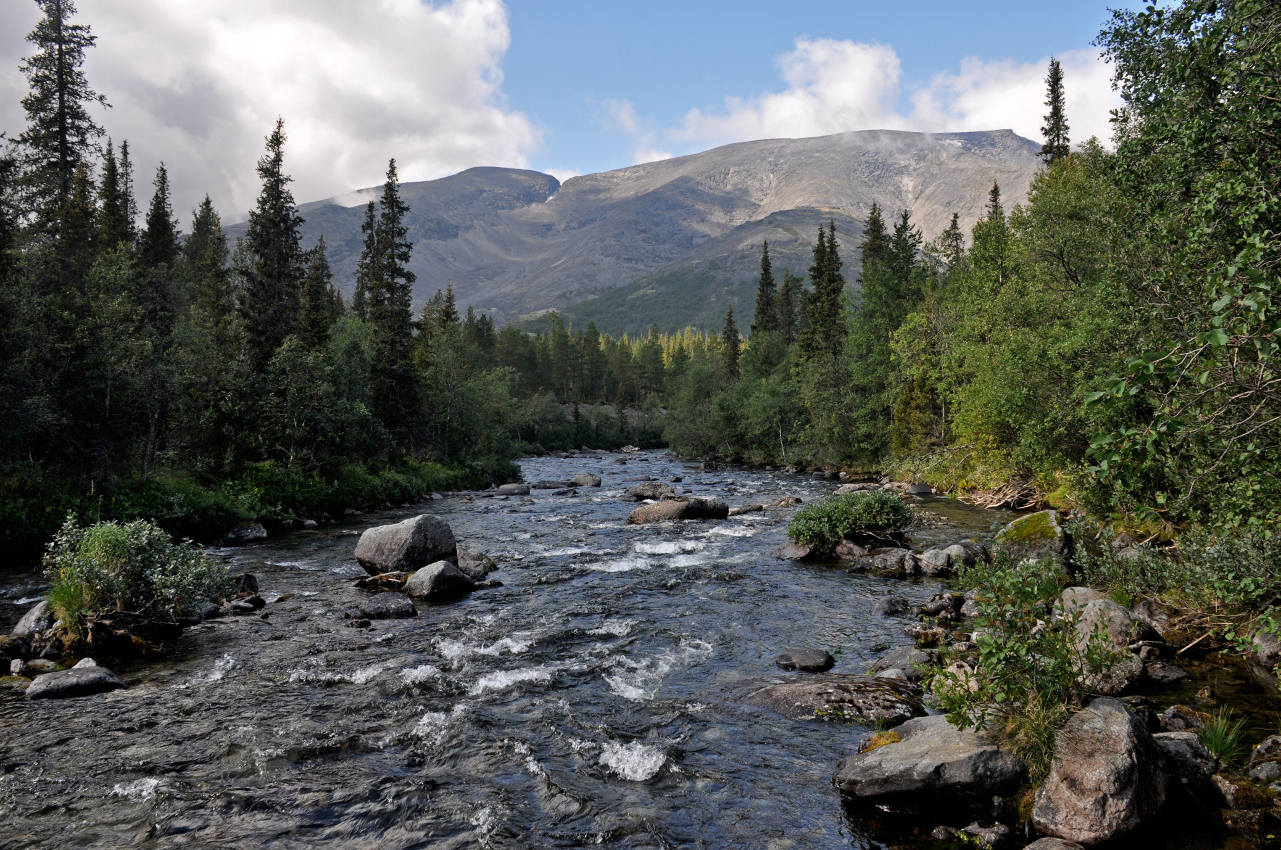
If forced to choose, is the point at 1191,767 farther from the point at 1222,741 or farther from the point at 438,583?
the point at 438,583

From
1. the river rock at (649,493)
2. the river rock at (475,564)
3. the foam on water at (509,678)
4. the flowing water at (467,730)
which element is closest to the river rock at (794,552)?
the flowing water at (467,730)

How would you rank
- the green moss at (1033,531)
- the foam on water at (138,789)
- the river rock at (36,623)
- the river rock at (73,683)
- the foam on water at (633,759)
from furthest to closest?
the green moss at (1033,531) → the river rock at (36,623) → the river rock at (73,683) → the foam on water at (633,759) → the foam on water at (138,789)

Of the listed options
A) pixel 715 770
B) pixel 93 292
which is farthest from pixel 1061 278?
pixel 93 292

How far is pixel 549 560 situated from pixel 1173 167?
19752 millimetres

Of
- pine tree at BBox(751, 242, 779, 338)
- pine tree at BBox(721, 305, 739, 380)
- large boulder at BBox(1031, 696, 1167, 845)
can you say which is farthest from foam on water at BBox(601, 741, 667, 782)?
pine tree at BBox(721, 305, 739, 380)

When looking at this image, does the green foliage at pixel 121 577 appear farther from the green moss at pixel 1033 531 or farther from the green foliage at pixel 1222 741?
the green moss at pixel 1033 531

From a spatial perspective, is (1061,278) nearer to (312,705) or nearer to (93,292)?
(312,705)

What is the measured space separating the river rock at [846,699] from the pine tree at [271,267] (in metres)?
36.8

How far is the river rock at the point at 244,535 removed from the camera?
26.9 meters

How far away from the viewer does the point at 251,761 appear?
9.45 metres

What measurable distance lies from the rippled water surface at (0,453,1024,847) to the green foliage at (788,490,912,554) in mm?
3654

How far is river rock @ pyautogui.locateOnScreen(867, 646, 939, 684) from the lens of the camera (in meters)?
11.8

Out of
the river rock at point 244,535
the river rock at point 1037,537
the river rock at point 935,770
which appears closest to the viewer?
the river rock at point 935,770

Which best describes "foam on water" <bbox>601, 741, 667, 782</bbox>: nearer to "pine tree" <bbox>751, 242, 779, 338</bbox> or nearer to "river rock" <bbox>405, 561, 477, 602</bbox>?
"river rock" <bbox>405, 561, 477, 602</bbox>
